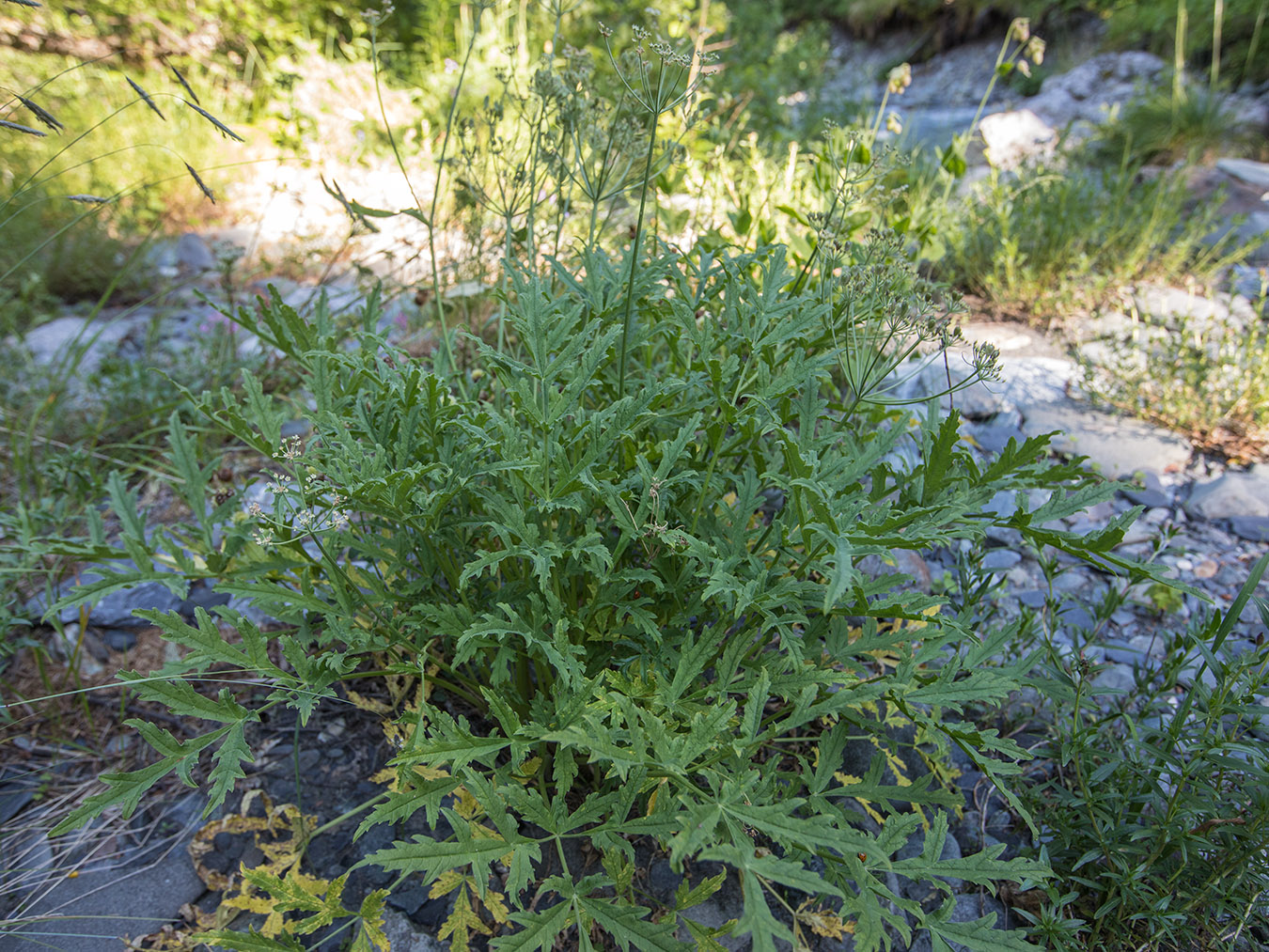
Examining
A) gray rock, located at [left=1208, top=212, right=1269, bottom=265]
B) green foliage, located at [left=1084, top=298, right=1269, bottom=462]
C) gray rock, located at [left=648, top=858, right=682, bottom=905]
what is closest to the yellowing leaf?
gray rock, located at [left=648, top=858, right=682, bottom=905]

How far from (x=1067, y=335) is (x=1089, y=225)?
62 cm

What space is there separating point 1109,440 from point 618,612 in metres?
2.61

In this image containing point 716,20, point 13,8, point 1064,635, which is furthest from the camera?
point 13,8

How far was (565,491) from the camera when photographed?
151 cm

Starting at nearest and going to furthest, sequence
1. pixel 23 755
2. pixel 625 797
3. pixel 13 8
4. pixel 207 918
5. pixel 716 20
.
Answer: pixel 625 797
pixel 207 918
pixel 23 755
pixel 716 20
pixel 13 8

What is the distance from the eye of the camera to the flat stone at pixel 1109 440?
312cm

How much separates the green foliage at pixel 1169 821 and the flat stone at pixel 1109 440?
1.61 metres

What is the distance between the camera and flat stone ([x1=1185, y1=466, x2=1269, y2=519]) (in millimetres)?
2887

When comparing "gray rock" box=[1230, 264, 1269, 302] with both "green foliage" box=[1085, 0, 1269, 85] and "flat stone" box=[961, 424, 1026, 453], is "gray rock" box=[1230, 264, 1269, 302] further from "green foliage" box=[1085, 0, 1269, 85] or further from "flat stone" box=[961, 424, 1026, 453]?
"green foliage" box=[1085, 0, 1269, 85]

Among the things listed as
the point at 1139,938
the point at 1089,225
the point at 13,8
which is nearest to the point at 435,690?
the point at 1139,938

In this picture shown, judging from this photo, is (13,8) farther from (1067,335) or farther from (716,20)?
(1067,335)

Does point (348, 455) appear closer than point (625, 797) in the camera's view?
No

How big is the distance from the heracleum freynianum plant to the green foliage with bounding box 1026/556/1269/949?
0.19m

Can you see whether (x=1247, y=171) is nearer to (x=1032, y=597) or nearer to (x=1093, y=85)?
(x=1093, y=85)
